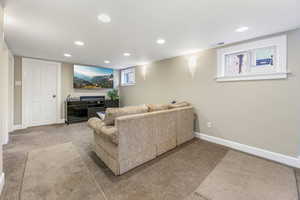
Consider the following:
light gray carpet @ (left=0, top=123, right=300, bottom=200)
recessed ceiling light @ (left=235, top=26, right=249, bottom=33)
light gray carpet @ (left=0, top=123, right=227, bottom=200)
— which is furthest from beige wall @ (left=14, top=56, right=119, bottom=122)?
recessed ceiling light @ (left=235, top=26, right=249, bottom=33)

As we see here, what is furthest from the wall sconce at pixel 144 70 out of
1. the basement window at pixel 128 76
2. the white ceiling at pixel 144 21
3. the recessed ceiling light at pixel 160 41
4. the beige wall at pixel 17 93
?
the beige wall at pixel 17 93

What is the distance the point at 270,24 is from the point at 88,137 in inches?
171

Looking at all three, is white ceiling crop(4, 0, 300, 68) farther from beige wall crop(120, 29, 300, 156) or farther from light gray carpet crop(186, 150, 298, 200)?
light gray carpet crop(186, 150, 298, 200)

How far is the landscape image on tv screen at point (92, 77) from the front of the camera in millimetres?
4852

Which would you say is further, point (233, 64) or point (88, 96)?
point (88, 96)

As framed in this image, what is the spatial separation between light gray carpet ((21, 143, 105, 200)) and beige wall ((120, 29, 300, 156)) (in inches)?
107

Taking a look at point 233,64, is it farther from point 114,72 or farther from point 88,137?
point 114,72

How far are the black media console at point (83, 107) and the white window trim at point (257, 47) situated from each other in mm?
4439

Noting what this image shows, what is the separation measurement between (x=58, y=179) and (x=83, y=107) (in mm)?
3433

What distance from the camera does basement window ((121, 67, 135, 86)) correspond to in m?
5.57

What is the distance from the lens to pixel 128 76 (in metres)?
5.97

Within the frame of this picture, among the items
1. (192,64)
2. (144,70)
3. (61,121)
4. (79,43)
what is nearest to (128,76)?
(144,70)

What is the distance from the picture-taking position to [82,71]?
4.93m

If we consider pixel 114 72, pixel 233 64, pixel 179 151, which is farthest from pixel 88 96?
pixel 233 64
